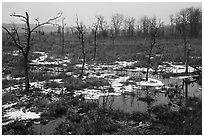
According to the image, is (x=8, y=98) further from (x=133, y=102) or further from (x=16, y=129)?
(x=133, y=102)

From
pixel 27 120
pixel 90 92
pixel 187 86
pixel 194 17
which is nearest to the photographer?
pixel 27 120

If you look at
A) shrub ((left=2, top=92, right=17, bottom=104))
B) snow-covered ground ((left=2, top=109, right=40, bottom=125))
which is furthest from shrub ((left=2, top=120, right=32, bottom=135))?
shrub ((left=2, top=92, right=17, bottom=104))

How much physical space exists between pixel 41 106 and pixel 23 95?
7.89ft

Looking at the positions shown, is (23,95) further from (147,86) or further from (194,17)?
(194,17)

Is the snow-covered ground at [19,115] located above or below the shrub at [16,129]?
above

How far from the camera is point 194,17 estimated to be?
211ft

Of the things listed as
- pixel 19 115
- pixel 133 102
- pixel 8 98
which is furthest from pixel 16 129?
pixel 133 102

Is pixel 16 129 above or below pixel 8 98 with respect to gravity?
below

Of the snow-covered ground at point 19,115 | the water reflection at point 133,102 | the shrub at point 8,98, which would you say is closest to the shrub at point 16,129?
the snow-covered ground at point 19,115

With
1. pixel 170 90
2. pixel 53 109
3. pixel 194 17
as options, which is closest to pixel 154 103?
pixel 170 90

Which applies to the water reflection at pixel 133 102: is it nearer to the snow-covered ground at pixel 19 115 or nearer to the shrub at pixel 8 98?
the snow-covered ground at pixel 19 115

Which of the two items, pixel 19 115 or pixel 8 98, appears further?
pixel 8 98

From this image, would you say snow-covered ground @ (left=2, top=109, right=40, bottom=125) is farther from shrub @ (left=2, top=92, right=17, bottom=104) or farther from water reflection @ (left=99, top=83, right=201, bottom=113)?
water reflection @ (left=99, top=83, right=201, bottom=113)

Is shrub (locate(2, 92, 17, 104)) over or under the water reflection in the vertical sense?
over
